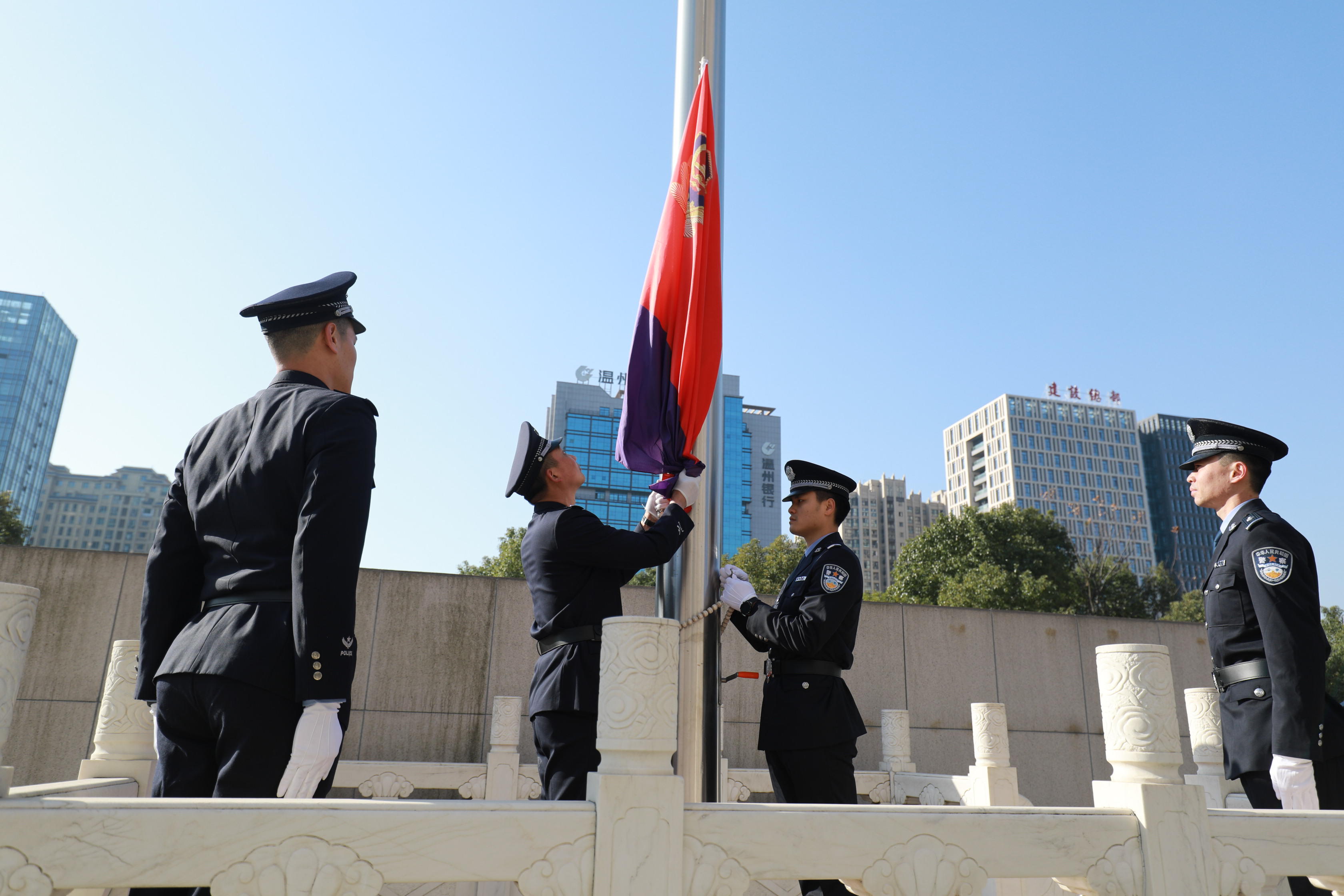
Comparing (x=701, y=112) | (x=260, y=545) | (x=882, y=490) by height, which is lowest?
(x=260, y=545)

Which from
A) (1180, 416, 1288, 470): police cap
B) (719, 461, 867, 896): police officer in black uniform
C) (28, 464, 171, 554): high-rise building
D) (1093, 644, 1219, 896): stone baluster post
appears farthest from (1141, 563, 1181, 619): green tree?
(28, 464, 171, 554): high-rise building

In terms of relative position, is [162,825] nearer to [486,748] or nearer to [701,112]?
[701,112]

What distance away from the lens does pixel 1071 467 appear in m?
80.1

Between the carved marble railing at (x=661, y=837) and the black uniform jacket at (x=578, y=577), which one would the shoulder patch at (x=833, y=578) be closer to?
the black uniform jacket at (x=578, y=577)

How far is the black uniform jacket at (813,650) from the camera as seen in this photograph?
282cm

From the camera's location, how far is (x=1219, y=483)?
3041mm

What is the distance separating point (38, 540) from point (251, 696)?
98008mm

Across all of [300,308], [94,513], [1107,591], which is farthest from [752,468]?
[300,308]

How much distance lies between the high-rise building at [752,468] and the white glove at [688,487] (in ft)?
231

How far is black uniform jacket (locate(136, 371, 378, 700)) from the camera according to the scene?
1.82 m

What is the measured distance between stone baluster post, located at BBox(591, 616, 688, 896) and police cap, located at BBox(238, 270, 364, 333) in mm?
1243

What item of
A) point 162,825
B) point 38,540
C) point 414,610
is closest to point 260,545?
point 162,825

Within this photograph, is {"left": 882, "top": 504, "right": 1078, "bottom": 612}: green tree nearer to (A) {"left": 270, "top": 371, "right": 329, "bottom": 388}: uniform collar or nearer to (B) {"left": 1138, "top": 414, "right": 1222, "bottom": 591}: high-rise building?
(A) {"left": 270, "top": 371, "right": 329, "bottom": 388}: uniform collar

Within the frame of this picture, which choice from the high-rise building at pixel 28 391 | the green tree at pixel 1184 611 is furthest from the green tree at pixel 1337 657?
the high-rise building at pixel 28 391
